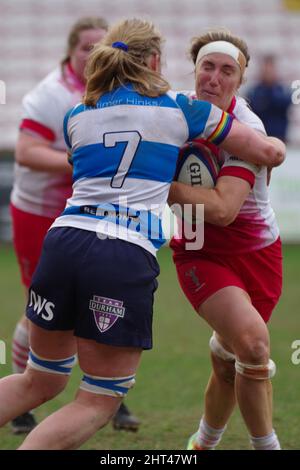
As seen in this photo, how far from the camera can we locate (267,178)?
4.21m

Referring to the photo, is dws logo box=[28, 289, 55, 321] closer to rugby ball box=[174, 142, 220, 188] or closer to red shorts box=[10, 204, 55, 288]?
rugby ball box=[174, 142, 220, 188]

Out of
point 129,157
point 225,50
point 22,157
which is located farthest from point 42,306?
point 22,157

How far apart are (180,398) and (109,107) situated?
268cm

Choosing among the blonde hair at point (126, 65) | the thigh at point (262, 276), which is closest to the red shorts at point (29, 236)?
the thigh at point (262, 276)

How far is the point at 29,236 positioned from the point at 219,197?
79.3 inches

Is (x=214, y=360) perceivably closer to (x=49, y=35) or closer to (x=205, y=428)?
(x=205, y=428)

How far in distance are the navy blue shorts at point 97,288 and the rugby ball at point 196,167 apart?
0.50 metres

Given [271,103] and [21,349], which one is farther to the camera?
[271,103]

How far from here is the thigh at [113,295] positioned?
11.5 ft

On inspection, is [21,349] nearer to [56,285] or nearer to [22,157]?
[22,157]

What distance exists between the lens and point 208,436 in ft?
14.7

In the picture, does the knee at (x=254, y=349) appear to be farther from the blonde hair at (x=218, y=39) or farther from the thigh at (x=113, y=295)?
the blonde hair at (x=218, y=39)
